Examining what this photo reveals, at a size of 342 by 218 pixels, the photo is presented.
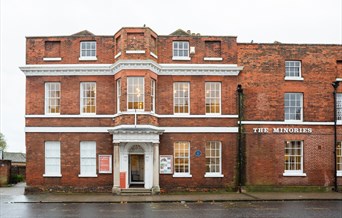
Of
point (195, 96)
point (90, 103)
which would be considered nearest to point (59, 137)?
point (90, 103)

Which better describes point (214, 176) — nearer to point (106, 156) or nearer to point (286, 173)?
point (286, 173)

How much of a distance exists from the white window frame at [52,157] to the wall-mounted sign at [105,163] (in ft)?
Result: 8.84

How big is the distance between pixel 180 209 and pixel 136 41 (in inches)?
429

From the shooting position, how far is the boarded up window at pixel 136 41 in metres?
24.6

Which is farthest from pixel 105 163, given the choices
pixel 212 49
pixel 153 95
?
pixel 212 49

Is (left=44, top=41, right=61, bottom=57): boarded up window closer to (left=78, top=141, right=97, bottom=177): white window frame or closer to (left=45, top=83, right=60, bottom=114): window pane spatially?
(left=45, top=83, right=60, bottom=114): window pane

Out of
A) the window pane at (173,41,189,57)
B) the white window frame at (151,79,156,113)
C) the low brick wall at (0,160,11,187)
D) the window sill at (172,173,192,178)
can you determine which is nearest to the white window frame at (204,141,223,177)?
the window sill at (172,173,192,178)

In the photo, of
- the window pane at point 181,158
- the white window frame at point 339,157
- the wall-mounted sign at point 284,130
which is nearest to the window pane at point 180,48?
the window pane at point 181,158

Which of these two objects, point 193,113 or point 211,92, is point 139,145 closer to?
point 193,113

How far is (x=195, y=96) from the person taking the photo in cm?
2602

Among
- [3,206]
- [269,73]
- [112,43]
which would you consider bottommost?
[3,206]

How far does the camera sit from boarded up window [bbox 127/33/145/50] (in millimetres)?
24625

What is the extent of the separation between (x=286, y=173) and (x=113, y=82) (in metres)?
12.4

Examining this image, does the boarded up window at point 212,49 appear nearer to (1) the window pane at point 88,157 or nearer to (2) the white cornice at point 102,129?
(2) the white cornice at point 102,129
